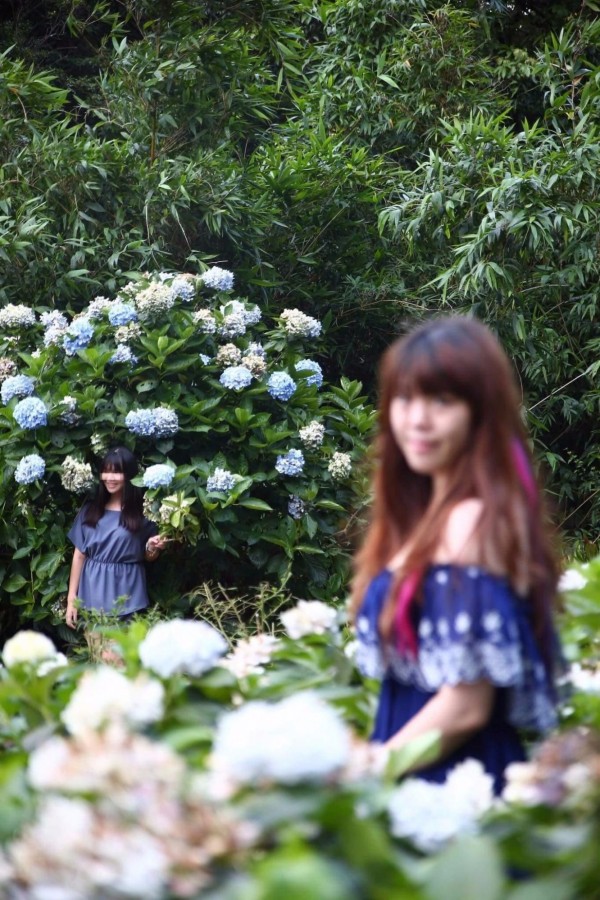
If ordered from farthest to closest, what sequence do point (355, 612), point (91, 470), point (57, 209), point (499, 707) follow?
1. point (57, 209)
2. point (91, 470)
3. point (355, 612)
4. point (499, 707)

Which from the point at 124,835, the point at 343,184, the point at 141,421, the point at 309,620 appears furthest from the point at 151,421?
the point at 124,835

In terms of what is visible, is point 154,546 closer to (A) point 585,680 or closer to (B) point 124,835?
(A) point 585,680

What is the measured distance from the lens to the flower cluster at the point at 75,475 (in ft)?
14.9

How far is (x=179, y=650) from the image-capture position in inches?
54.6

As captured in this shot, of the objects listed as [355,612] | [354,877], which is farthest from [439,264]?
[354,877]

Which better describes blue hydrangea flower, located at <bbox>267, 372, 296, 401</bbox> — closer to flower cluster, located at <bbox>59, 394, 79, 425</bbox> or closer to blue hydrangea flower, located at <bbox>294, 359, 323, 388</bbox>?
blue hydrangea flower, located at <bbox>294, 359, 323, 388</bbox>

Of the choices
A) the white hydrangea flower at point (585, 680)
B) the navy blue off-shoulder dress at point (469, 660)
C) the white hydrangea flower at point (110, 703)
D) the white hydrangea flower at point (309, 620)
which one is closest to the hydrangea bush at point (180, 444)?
the white hydrangea flower at point (309, 620)

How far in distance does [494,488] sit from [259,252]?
5056 millimetres

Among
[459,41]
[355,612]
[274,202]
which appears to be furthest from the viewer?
[459,41]

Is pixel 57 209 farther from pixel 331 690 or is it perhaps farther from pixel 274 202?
pixel 331 690

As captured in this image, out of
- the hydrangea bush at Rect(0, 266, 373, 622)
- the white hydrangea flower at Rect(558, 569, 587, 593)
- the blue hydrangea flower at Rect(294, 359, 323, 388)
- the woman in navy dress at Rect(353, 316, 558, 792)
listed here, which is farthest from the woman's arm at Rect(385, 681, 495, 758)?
the blue hydrangea flower at Rect(294, 359, 323, 388)

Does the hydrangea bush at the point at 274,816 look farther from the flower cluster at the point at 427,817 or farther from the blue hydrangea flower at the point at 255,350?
the blue hydrangea flower at the point at 255,350

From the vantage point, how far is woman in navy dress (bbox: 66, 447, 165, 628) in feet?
14.9

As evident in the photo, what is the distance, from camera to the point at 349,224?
22.1ft
